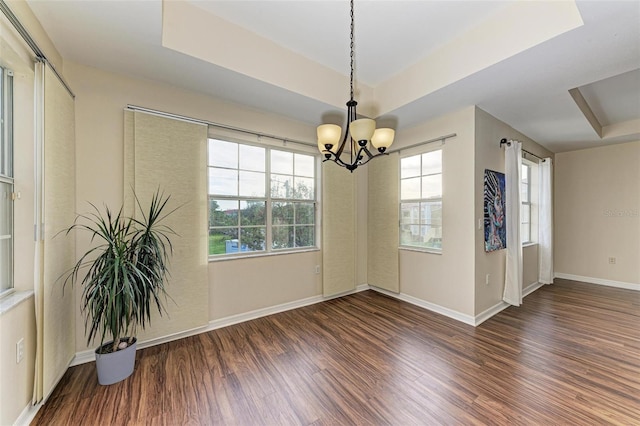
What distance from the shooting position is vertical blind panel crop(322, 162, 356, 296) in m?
3.68

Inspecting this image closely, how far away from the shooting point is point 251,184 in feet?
10.4

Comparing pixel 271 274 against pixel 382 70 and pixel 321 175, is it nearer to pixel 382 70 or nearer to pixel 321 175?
pixel 321 175

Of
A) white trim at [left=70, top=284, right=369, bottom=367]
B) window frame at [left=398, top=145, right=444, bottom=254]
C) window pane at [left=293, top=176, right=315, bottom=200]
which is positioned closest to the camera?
white trim at [left=70, top=284, right=369, bottom=367]

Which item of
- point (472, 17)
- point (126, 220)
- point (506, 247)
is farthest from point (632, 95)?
point (126, 220)

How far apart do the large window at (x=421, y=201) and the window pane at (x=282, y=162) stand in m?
1.72

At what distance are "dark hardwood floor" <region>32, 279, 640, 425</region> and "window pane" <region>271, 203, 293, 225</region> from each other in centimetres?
125

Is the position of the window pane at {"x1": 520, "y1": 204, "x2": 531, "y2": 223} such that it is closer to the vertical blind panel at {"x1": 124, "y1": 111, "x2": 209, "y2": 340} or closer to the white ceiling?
the white ceiling

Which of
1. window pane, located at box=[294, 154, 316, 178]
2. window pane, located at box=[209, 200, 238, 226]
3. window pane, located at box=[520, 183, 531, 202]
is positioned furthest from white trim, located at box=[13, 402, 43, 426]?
window pane, located at box=[520, 183, 531, 202]

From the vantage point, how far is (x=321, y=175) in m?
3.68

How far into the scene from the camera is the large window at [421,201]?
3396 mm

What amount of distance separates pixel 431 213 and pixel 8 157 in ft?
13.4

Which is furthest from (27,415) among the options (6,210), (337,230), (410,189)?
(410,189)

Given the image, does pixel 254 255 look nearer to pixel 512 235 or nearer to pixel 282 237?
pixel 282 237

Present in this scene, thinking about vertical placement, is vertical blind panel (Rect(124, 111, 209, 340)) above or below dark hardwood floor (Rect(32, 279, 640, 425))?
above
